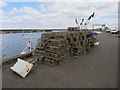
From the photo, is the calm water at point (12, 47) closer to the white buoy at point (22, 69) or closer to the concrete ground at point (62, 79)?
the white buoy at point (22, 69)

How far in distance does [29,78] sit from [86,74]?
4491 millimetres

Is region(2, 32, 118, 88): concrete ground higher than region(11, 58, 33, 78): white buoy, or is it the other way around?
region(11, 58, 33, 78): white buoy

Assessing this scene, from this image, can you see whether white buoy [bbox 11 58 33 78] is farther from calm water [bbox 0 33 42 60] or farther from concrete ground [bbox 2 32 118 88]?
calm water [bbox 0 33 42 60]

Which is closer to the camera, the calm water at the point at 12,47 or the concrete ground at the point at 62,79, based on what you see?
the concrete ground at the point at 62,79

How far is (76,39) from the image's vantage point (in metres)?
11.1

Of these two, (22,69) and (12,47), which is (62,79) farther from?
(12,47)

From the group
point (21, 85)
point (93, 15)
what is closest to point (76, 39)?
point (21, 85)

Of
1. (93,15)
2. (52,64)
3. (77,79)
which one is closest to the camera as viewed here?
(77,79)

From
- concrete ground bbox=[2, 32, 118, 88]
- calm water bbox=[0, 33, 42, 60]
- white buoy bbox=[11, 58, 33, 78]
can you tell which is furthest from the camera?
calm water bbox=[0, 33, 42, 60]

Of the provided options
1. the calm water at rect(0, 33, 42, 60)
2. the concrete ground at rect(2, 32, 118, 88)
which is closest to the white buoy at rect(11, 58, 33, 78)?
the concrete ground at rect(2, 32, 118, 88)

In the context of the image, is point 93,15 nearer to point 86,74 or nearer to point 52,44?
point 52,44

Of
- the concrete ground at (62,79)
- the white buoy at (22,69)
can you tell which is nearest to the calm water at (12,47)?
the white buoy at (22,69)

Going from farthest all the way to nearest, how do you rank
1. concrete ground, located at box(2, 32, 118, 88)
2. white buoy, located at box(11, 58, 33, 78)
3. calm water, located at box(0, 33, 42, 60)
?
calm water, located at box(0, 33, 42, 60) → white buoy, located at box(11, 58, 33, 78) → concrete ground, located at box(2, 32, 118, 88)

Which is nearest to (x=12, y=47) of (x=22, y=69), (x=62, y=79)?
(x=22, y=69)
